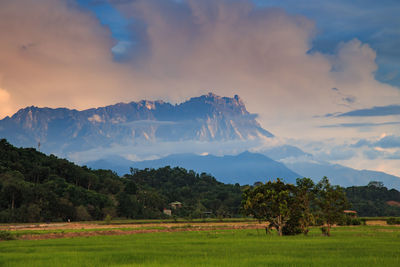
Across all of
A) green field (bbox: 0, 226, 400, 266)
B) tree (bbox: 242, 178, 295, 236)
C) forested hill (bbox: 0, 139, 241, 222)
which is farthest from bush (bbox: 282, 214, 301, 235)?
forested hill (bbox: 0, 139, 241, 222)

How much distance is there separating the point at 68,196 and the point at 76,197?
2814 millimetres

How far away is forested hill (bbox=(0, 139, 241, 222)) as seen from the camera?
350 ft

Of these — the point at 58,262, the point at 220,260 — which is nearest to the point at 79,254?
the point at 58,262

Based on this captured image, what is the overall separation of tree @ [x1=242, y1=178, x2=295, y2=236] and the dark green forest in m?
63.1

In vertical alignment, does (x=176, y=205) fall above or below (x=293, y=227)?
above

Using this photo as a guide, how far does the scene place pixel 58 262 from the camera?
32969 mm

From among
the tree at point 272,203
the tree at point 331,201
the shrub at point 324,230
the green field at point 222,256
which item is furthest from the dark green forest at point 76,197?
the tree at point 331,201

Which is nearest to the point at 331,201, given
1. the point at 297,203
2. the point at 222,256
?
the point at 297,203

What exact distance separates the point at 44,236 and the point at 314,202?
37.4 m

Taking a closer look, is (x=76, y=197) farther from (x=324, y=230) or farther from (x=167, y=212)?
(x=324, y=230)

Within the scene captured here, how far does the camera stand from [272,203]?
56.8 meters

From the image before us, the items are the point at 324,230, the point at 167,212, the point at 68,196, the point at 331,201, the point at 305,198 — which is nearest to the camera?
the point at 331,201

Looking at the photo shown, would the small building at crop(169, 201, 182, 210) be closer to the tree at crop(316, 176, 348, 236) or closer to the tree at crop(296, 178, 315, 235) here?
the tree at crop(296, 178, 315, 235)

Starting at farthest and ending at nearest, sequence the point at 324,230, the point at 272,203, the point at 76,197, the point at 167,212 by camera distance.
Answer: the point at 167,212
the point at 76,197
the point at 324,230
the point at 272,203
